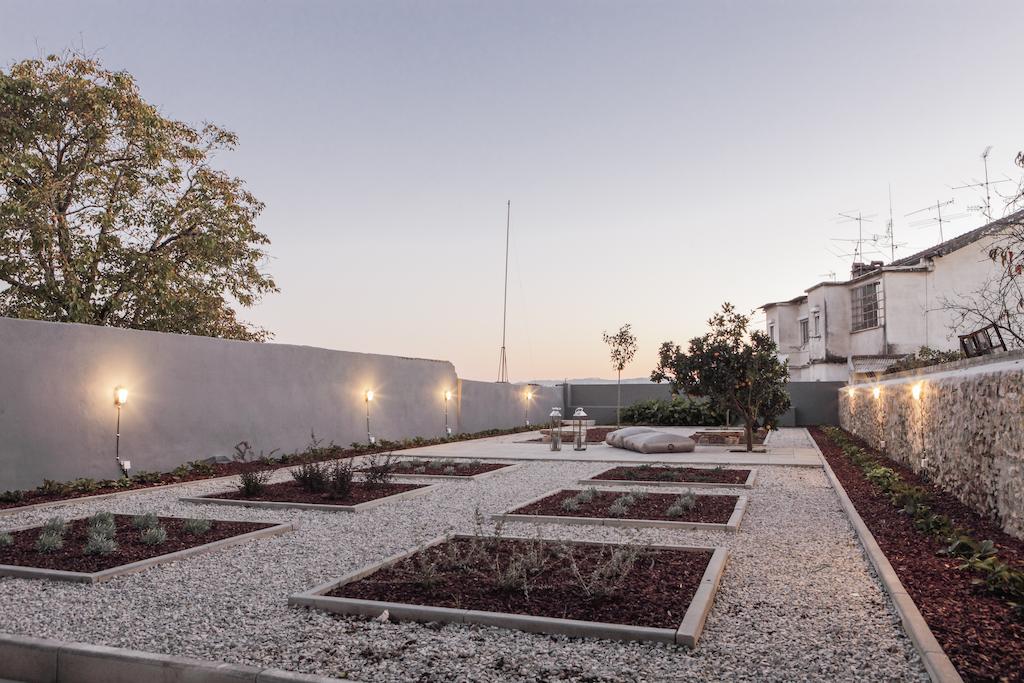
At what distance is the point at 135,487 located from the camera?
10039mm

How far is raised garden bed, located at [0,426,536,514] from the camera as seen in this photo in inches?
345

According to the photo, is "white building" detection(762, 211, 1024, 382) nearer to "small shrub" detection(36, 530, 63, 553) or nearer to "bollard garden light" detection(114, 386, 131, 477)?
"bollard garden light" detection(114, 386, 131, 477)

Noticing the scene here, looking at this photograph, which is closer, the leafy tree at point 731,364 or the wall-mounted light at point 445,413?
the leafy tree at point 731,364

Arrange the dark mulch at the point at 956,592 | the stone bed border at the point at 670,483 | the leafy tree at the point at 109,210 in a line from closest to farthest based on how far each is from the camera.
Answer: the dark mulch at the point at 956,592
the stone bed border at the point at 670,483
the leafy tree at the point at 109,210

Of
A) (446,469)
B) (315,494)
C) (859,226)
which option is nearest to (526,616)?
(315,494)

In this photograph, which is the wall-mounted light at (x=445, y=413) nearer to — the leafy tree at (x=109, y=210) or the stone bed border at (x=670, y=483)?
the leafy tree at (x=109, y=210)

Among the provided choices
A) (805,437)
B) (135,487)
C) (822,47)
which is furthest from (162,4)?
(805,437)

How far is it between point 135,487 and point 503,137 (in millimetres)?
11758

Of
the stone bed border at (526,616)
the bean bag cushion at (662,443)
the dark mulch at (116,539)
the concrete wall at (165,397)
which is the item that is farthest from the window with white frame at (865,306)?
the dark mulch at (116,539)

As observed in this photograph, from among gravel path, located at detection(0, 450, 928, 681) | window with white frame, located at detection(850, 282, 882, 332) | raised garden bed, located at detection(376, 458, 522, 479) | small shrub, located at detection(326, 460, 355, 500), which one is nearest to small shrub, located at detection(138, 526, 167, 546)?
gravel path, located at detection(0, 450, 928, 681)

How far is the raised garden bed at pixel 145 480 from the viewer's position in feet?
28.8

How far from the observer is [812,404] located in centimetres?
2759

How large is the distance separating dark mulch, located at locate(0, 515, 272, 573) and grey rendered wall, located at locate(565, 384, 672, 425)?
2387 centimetres

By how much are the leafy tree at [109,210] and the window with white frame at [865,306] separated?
21.9 m
